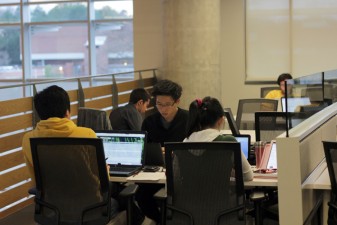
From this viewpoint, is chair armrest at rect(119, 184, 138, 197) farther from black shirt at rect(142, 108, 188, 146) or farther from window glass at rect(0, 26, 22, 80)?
window glass at rect(0, 26, 22, 80)

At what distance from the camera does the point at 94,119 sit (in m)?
4.91

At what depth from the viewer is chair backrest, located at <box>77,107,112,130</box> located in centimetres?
487

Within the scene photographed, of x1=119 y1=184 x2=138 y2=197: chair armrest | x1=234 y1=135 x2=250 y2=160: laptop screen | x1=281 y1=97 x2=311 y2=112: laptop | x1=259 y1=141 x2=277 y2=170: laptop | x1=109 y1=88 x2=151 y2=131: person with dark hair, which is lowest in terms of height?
x1=119 y1=184 x2=138 y2=197: chair armrest

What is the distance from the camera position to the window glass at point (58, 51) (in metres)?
12.3

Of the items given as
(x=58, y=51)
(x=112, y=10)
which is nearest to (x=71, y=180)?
(x=112, y=10)

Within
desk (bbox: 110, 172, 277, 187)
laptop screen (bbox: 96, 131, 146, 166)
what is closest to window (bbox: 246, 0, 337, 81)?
laptop screen (bbox: 96, 131, 146, 166)

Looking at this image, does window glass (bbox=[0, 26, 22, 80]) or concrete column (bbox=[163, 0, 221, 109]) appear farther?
window glass (bbox=[0, 26, 22, 80])

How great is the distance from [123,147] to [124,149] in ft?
0.07

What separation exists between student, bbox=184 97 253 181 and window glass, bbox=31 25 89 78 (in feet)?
28.0

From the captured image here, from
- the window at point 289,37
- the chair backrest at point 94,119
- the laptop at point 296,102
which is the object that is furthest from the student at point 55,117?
the window at point 289,37

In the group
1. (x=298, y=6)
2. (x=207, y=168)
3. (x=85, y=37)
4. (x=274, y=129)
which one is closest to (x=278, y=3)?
(x=298, y=6)

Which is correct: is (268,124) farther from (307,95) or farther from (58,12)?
(58,12)

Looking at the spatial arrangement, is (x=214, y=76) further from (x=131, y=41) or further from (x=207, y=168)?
(x=207, y=168)

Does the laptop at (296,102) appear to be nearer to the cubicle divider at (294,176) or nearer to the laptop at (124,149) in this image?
the cubicle divider at (294,176)
